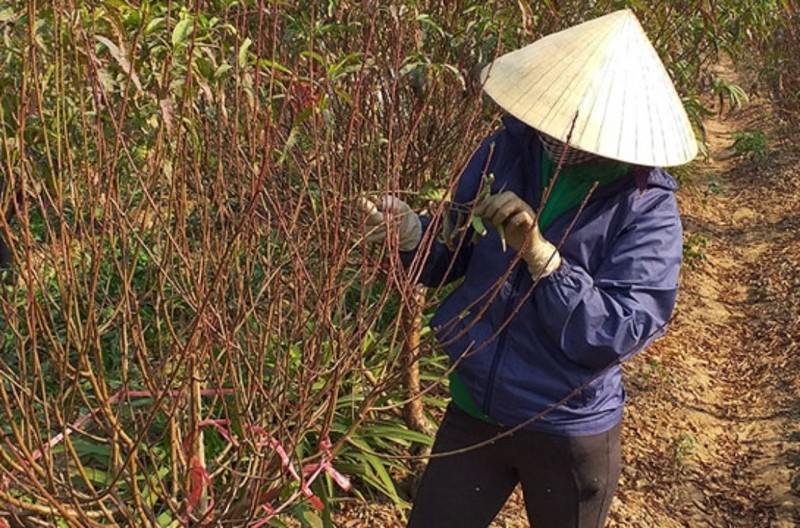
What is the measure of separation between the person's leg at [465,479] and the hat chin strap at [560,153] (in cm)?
66

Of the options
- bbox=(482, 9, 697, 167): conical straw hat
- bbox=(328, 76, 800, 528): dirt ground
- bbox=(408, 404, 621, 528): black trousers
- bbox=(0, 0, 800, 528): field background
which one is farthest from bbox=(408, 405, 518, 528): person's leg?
bbox=(328, 76, 800, 528): dirt ground

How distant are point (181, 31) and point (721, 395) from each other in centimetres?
402

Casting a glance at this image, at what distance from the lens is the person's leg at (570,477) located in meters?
2.11

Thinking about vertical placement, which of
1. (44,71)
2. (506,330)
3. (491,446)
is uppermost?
(44,71)

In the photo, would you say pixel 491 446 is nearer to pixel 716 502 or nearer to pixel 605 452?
pixel 605 452

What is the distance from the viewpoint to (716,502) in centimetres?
407

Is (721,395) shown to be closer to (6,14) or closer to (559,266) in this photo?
(559,266)

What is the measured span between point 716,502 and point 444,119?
212cm

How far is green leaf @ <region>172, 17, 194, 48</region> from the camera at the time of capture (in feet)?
6.22

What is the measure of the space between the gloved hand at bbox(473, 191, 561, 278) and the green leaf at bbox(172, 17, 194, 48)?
0.72 meters

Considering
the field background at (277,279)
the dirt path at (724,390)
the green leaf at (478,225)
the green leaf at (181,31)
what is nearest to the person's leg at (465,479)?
the field background at (277,279)

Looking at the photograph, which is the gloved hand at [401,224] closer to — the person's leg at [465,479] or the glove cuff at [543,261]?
the glove cuff at [543,261]

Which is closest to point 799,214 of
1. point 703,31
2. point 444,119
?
point 703,31

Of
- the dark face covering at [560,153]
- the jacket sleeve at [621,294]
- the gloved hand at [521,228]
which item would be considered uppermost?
the dark face covering at [560,153]
